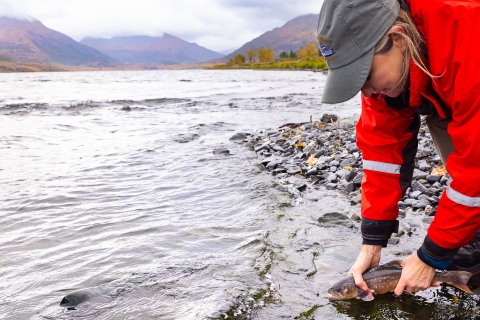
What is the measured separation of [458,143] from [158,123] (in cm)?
1401

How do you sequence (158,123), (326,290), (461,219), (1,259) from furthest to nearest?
(158,123)
(1,259)
(326,290)
(461,219)

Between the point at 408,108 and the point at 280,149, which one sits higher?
the point at 408,108

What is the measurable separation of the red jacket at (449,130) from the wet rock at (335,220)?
1.82 m

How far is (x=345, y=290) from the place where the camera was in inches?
138

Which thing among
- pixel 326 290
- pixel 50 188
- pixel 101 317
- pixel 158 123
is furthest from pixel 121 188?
pixel 158 123

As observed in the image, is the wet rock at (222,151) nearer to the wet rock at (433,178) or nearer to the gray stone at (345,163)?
the gray stone at (345,163)

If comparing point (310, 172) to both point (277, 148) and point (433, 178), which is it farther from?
point (277, 148)

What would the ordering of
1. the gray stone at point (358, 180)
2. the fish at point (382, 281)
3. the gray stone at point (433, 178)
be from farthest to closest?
the gray stone at point (358, 180), the gray stone at point (433, 178), the fish at point (382, 281)

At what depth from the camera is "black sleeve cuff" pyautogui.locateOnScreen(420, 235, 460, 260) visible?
2.71 m

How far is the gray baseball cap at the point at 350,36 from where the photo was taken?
2256 mm

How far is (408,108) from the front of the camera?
3035 millimetres

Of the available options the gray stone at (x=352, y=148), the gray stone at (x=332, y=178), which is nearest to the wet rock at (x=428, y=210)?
the gray stone at (x=332, y=178)

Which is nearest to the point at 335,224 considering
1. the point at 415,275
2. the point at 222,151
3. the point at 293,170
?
the point at 415,275

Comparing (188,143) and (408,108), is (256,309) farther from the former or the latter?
(188,143)
